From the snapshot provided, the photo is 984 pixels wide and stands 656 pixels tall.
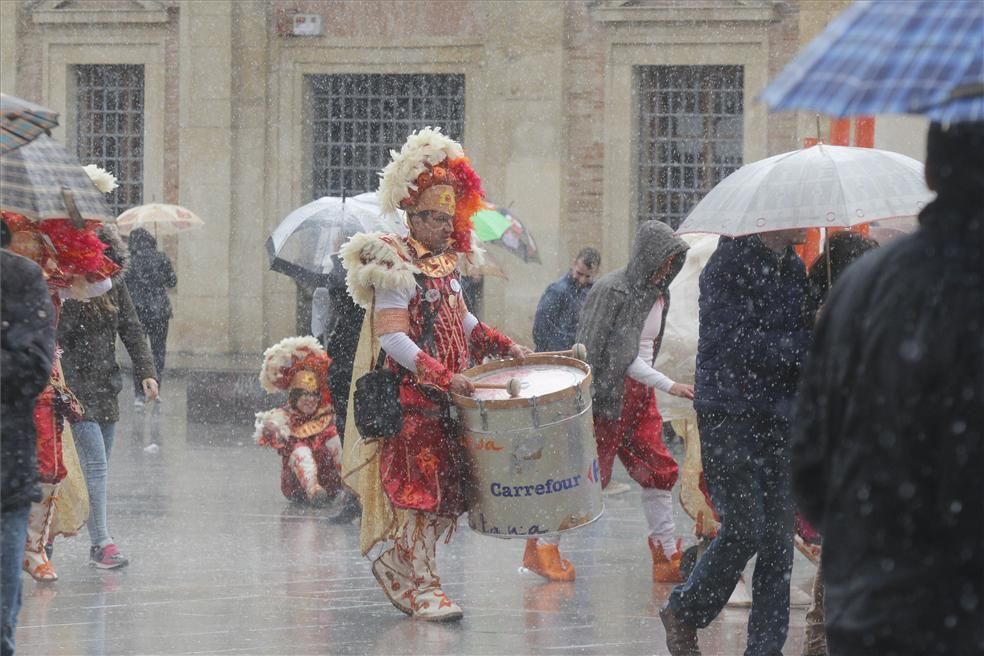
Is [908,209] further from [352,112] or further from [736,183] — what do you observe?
[352,112]

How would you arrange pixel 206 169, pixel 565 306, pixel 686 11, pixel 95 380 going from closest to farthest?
1. pixel 95 380
2. pixel 565 306
3. pixel 686 11
4. pixel 206 169

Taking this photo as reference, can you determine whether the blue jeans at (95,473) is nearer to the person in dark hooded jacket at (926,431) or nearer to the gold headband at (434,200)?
the gold headband at (434,200)

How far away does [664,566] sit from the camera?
842 cm

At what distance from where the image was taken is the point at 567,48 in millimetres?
20766

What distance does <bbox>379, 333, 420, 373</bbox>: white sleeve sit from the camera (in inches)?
277

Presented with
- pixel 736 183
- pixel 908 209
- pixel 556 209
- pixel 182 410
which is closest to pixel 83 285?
pixel 736 183

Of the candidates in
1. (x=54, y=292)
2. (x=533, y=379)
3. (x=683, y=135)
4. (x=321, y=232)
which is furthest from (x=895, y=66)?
(x=683, y=135)

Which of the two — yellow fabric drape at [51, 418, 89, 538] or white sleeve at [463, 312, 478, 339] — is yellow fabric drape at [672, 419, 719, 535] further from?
yellow fabric drape at [51, 418, 89, 538]

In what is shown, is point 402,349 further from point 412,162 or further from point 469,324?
point 412,162

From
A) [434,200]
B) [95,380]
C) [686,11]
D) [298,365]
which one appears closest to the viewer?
[434,200]

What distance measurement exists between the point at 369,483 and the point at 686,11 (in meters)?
14.0

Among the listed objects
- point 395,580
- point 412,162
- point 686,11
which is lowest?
point 395,580

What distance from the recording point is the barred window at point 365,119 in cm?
2197

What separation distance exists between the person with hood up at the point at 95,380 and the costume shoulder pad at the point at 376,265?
1816 mm
